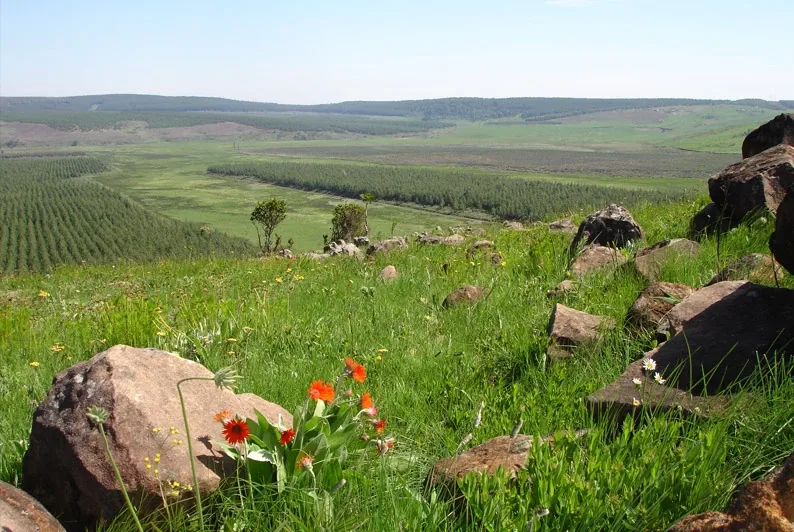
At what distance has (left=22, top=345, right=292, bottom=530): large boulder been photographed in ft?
8.72

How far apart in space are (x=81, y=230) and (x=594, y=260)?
9021cm

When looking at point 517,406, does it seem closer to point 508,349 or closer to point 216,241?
point 508,349

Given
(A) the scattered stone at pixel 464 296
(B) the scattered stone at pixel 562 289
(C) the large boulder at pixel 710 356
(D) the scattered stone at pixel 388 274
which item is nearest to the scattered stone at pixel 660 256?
(B) the scattered stone at pixel 562 289

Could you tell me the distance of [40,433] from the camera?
2.83 metres

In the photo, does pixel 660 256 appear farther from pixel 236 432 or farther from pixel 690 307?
pixel 236 432

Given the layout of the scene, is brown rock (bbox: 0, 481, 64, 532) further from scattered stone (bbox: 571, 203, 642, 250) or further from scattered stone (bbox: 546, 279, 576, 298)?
scattered stone (bbox: 571, 203, 642, 250)

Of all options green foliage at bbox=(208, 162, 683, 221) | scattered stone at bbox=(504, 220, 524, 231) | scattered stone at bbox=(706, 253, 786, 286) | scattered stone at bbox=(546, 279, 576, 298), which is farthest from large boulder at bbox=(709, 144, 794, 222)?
green foliage at bbox=(208, 162, 683, 221)

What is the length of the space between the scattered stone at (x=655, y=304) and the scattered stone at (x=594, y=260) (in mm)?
1565

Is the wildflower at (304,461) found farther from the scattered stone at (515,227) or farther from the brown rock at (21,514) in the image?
the scattered stone at (515,227)

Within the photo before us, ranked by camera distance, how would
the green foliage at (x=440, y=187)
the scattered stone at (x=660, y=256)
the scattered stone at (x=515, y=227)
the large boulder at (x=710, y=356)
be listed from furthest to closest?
the green foliage at (x=440, y=187) → the scattered stone at (x=515, y=227) → the scattered stone at (x=660, y=256) → the large boulder at (x=710, y=356)

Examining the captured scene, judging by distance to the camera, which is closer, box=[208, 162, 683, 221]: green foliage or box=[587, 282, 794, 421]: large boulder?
box=[587, 282, 794, 421]: large boulder

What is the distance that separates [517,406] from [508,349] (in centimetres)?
108

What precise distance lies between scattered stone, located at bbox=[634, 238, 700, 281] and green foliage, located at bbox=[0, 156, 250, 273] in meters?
39.4

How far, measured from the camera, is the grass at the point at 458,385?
230 cm
